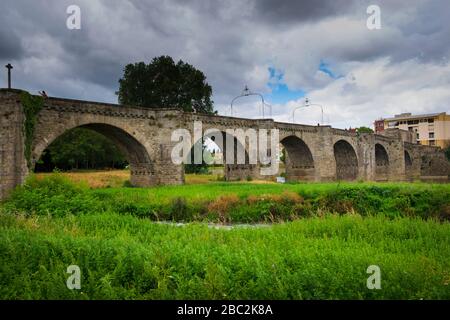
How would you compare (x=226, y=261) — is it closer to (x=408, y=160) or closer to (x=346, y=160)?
(x=346, y=160)

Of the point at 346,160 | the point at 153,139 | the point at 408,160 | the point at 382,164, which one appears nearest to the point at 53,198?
the point at 153,139

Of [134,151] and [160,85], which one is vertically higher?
[160,85]

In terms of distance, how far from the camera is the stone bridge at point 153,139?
72.6 feet

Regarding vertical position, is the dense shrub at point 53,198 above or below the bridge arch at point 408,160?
below

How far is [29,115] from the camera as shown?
22797 millimetres

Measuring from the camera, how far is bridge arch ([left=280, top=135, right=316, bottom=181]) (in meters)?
45.9

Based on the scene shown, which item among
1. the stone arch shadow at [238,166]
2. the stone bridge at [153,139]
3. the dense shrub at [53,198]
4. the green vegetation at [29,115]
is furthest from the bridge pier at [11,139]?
the stone arch shadow at [238,166]

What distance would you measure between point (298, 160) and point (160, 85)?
20.6 metres

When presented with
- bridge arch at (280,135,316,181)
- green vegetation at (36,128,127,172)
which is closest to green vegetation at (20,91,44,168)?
green vegetation at (36,128,127,172)

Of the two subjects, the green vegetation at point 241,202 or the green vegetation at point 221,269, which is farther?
the green vegetation at point 241,202

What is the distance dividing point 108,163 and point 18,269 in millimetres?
56616

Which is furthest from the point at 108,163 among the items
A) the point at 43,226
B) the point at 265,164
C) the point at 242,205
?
the point at 43,226

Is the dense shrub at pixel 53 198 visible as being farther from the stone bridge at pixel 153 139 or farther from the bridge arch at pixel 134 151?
the bridge arch at pixel 134 151

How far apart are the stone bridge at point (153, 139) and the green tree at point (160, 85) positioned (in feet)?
52.5
